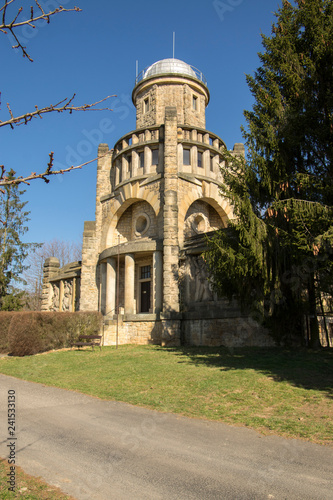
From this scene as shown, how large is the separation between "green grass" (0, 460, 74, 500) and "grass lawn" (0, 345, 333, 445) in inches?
134

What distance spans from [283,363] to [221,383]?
8.96ft

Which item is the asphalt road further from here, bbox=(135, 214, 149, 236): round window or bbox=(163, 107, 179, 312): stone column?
bbox=(135, 214, 149, 236): round window

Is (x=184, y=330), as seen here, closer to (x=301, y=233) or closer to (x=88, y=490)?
(x=301, y=233)

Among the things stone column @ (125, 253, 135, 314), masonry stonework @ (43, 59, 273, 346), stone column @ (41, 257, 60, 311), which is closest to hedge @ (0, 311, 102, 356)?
masonry stonework @ (43, 59, 273, 346)

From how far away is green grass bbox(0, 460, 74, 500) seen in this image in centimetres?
359

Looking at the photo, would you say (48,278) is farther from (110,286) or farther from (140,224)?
(140,224)

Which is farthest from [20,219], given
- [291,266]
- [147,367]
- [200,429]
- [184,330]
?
[200,429]

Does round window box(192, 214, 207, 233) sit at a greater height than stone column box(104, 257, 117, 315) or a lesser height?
greater

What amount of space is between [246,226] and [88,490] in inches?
326

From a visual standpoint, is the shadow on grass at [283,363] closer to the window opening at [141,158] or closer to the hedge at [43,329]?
the hedge at [43,329]

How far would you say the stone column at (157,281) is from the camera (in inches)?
772

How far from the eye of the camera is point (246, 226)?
10898 mm

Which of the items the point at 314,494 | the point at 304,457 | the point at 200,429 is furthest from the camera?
the point at 200,429

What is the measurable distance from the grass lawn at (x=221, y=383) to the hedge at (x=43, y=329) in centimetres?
215
